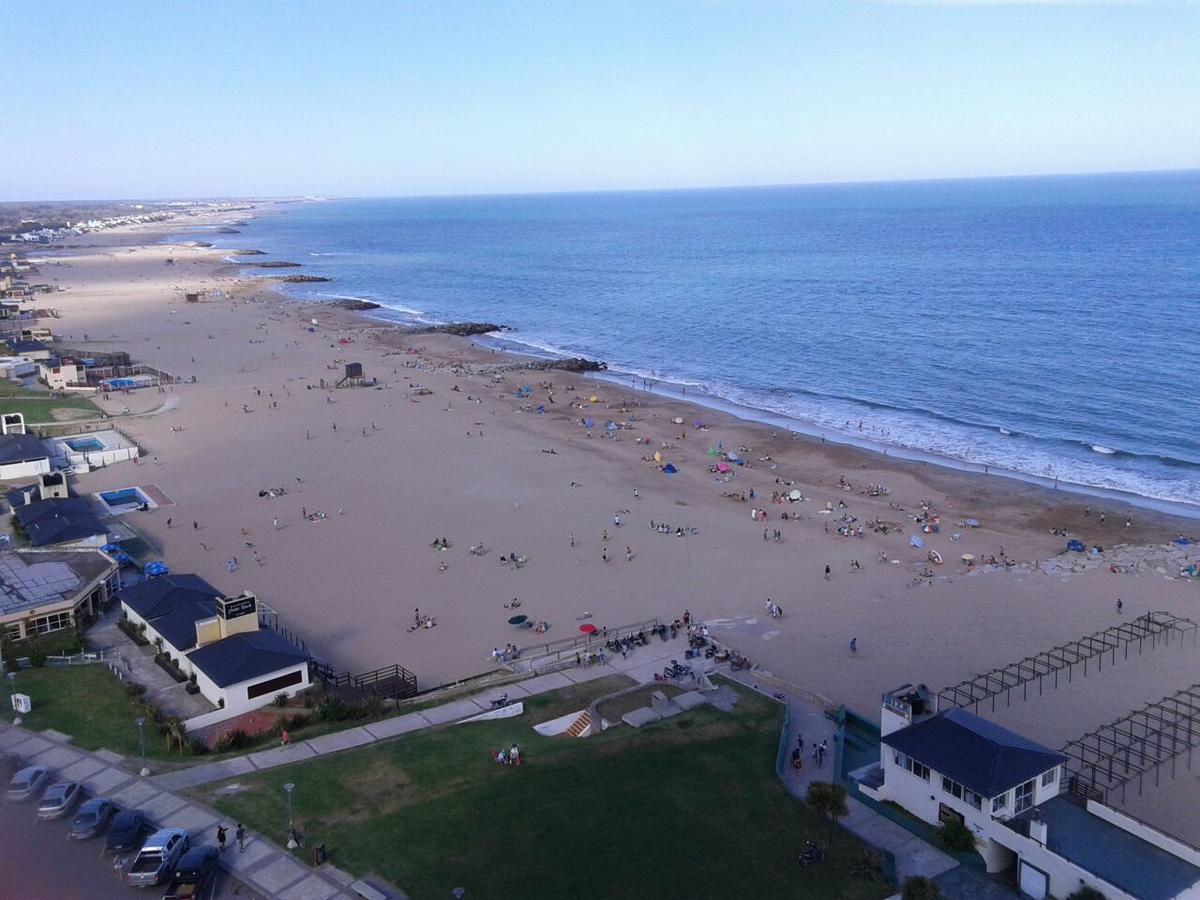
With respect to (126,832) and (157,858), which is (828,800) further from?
(126,832)

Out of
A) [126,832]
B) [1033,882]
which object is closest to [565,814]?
[126,832]

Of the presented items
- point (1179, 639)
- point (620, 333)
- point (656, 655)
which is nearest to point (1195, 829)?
point (1179, 639)

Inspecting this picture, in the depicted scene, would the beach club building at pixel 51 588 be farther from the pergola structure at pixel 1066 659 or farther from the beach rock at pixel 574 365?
the beach rock at pixel 574 365

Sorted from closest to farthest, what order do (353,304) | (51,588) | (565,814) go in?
A: 1. (565,814)
2. (51,588)
3. (353,304)

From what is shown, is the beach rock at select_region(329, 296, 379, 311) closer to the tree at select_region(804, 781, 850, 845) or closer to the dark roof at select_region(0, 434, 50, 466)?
the dark roof at select_region(0, 434, 50, 466)

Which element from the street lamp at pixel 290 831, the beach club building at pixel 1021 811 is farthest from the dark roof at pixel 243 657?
the beach club building at pixel 1021 811

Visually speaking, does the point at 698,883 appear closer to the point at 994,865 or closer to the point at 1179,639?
the point at 994,865
